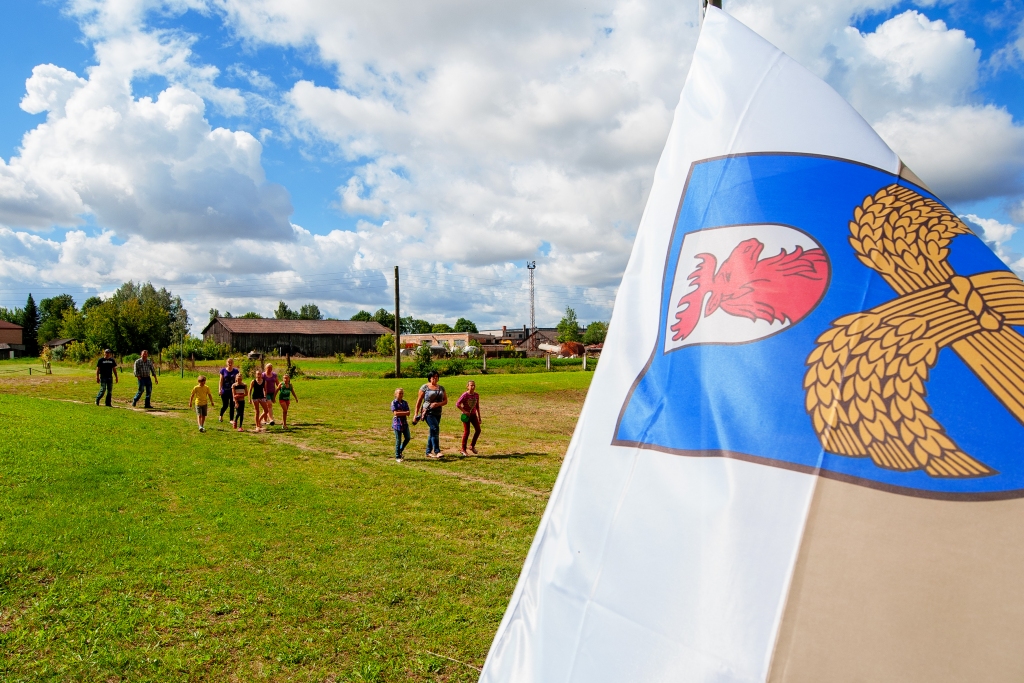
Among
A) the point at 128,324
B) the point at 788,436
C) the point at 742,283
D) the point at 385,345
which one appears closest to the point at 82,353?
the point at 128,324

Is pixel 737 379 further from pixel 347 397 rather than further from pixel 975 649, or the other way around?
pixel 347 397

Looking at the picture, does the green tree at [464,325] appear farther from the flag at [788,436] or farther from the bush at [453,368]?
the flag at [788,436]

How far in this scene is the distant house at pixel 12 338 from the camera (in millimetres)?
109625

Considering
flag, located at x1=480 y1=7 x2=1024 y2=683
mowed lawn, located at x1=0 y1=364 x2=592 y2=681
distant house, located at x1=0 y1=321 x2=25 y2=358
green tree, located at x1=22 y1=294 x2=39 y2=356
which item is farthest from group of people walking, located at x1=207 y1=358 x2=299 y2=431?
green tree, located at x1=22 y1=294 x2=39 y2=356

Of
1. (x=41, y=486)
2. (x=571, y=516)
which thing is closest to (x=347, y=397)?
(x=41, y=486)

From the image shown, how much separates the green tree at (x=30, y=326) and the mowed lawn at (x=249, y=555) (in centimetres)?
12747

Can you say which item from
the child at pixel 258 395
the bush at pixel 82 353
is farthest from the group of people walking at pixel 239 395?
the bush at pixel 82 353

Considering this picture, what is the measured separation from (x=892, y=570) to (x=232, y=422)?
66.8ft

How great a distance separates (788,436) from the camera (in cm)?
233

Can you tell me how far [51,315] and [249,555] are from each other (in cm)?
13530

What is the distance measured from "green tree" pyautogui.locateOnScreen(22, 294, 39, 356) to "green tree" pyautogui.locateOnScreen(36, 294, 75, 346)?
4.49ft

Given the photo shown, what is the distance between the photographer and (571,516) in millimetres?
2713

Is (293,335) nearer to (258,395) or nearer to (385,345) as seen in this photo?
(385,345)

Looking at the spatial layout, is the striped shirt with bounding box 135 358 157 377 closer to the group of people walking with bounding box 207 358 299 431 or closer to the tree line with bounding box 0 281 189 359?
the group of people walking with bounding box 207 358 299 431
